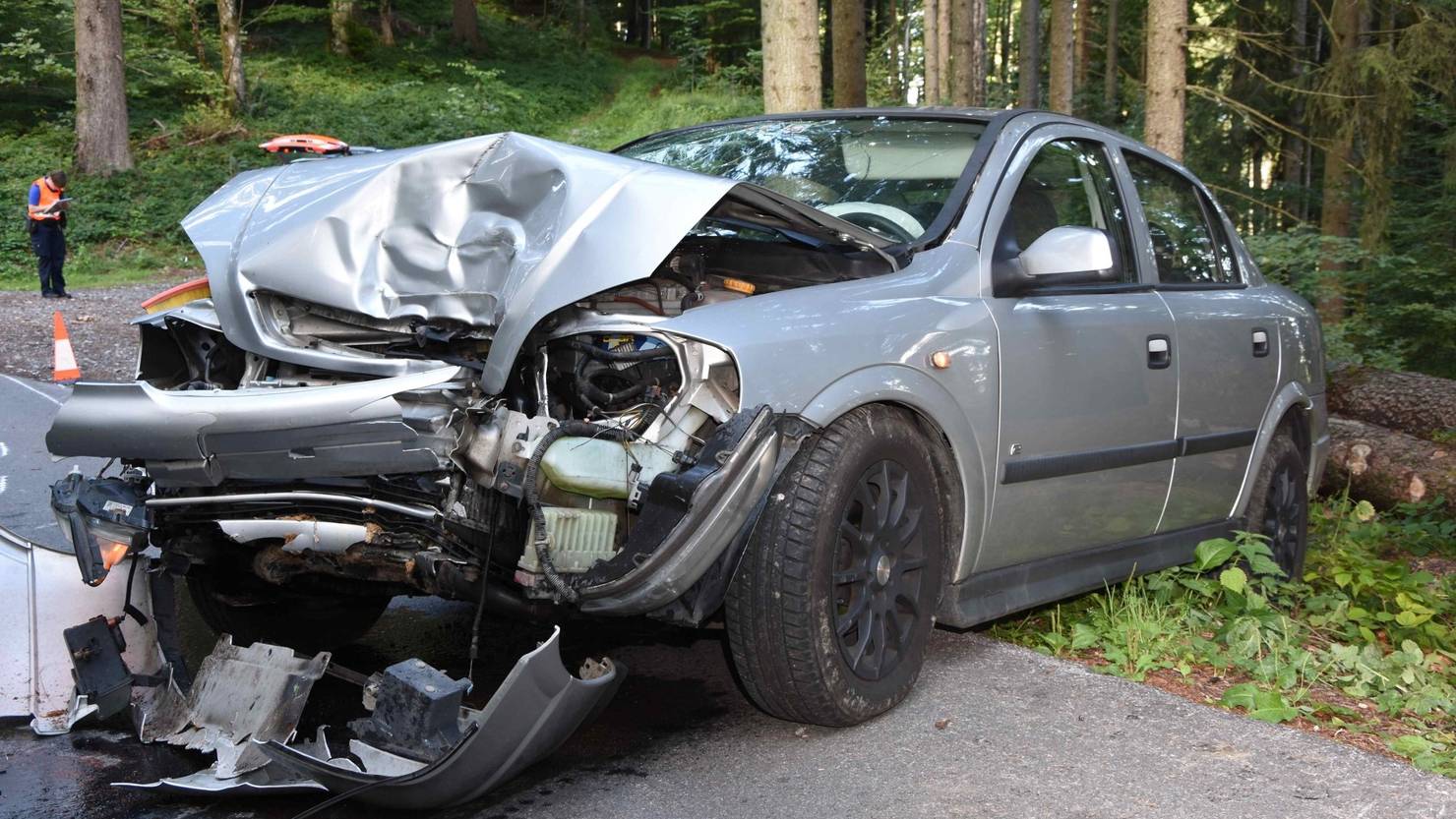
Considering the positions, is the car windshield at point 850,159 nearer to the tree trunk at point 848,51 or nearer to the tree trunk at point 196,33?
the tree trunk at point 848,51

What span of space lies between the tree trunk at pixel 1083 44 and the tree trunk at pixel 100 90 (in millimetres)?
18575

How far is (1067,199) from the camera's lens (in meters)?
4.57

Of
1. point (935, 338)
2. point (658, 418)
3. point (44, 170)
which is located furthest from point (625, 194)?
point (44, 170)

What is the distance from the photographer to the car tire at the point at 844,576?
3.20 m

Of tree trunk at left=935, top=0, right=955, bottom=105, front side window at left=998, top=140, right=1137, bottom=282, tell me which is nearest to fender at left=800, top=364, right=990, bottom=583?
front side window at left=998, top=140, right=1137, bottom=282

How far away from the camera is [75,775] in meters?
3.32

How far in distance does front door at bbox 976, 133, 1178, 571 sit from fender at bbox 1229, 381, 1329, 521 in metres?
0.78

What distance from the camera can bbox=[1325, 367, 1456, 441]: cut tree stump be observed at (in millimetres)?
8305

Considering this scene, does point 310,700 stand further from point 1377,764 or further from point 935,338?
point 1377,764

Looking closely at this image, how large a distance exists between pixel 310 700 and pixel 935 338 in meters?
2.12

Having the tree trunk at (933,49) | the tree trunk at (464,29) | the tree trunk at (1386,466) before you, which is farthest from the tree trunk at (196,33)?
the tree trunk at (1386,466)

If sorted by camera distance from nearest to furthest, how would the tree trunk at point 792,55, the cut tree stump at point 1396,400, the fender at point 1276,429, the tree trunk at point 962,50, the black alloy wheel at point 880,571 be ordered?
1. the black alloy wheel at point 880,571
2. the fender at point 1276,429
3. the cut tree stump at point 1396,400
4. the tree trunk at point 792,55
5. the tree trunk at point 962,50

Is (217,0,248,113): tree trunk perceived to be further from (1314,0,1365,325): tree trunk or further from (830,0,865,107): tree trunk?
(1314,0,1365,325): tree trunk

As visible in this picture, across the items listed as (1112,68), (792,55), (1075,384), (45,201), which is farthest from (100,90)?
(1075,384)
